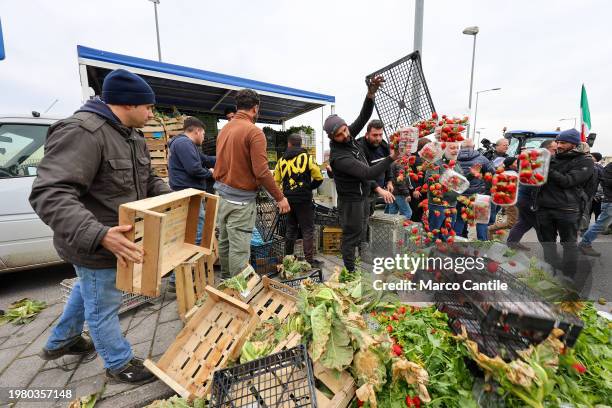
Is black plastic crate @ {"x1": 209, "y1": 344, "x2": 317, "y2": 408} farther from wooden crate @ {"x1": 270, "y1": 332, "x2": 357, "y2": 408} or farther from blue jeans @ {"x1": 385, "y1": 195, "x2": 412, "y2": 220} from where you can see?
blue jeans @ {"x1": 385, "y1": 195, "x2": 412, "y2": 220}

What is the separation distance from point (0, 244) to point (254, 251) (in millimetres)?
2886

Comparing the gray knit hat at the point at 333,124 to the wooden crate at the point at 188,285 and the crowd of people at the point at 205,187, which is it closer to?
the crowd of people at the point at 205,187

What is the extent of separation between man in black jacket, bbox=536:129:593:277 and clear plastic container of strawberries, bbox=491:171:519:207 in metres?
2.51

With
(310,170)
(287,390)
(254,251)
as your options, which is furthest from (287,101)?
(287,390)

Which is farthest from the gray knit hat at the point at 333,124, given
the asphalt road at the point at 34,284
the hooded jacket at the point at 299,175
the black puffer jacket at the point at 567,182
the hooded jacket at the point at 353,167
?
the asphalt road at the point at 34,284

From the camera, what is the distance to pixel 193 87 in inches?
205

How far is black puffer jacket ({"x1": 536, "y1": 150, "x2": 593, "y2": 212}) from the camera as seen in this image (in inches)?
127

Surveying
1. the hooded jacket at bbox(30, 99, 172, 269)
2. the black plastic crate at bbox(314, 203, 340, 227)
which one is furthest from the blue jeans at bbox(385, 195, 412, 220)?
the hooded jacket at bbox(30, 99, 172, 269)

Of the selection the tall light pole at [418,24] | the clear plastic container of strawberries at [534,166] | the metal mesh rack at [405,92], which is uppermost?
the tall light pole at [418,24]

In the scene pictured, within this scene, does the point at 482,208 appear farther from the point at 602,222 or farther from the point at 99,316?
the point at 602,222

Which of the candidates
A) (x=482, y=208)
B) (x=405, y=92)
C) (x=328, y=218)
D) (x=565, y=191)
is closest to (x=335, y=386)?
(x=482, y=208)

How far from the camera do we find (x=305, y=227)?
3.88m

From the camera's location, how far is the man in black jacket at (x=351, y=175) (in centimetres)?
286

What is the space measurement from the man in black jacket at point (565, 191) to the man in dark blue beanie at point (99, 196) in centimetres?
427
